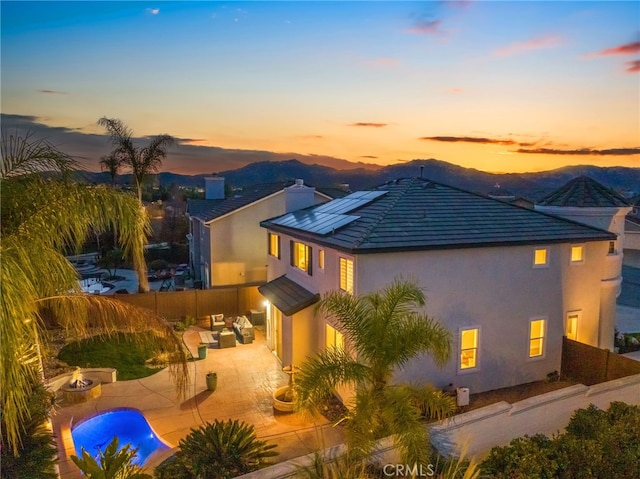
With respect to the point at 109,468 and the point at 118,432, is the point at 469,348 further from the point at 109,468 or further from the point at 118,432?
the point at 118,432

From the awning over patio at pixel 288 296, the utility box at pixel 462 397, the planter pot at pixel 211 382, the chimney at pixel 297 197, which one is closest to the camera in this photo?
the utility box at pixel 462 397

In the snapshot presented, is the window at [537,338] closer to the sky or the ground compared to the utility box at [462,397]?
closer to the sky

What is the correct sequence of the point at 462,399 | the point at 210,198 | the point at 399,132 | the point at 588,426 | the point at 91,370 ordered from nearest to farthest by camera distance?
1. the point at 588,426
2. the point at 462,399
3. the point at 91,370
4. the point at 399,132
5. the point at 210,198

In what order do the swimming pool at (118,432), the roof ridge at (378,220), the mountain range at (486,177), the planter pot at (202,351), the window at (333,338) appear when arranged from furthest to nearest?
the mountain range at (486,177), the planter pot at (202,351), the window at (333,338), the roof ridge at (378,220), the swimming pool at (118,432)

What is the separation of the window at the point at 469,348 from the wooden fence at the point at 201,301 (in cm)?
1160

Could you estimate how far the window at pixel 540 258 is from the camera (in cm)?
1392

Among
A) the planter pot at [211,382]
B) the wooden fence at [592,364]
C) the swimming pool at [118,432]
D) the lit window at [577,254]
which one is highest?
the lit window at [577,254]

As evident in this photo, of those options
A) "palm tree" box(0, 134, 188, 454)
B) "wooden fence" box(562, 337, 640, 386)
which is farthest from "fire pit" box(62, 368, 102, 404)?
"wooden fence" box(562, 337, 640, 386)

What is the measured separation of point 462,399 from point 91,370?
12243 mm

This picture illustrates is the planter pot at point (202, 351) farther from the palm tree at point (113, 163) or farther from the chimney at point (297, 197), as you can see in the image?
the palm tree at point (113, 163)

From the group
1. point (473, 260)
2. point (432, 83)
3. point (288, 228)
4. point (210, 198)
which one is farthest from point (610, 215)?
point (210, 198)

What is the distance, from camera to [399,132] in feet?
90.4

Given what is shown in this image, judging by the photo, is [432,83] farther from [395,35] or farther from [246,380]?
[246,380]

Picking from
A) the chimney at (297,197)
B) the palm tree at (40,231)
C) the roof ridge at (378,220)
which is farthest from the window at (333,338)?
the chimney at (297,197)
